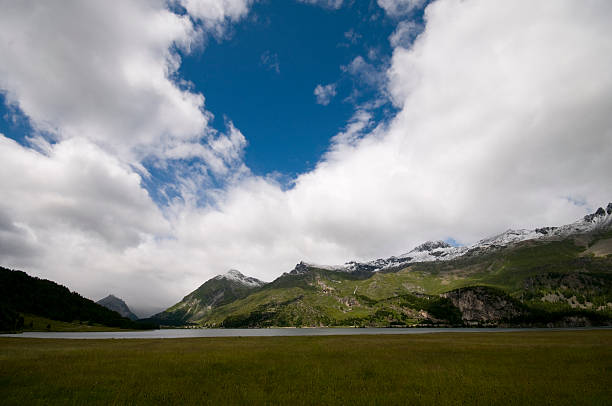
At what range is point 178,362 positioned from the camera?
110 feet

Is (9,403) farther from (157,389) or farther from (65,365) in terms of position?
(65,365)

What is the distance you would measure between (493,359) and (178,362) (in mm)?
36552

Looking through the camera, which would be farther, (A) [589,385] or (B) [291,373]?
(B) [291,373]

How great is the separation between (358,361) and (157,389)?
2163cm

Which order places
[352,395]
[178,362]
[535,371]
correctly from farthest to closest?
[178,362] < [535,371] < [352,395]

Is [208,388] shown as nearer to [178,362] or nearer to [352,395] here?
[352,395]

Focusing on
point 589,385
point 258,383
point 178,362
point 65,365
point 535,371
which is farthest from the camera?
point 178,362

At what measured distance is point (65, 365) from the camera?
3123 cm

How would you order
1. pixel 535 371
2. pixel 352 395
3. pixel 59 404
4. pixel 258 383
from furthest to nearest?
1. pixel 535 371
2. pixel 258 383
3. pixel 352 395
4. pixel 59 404

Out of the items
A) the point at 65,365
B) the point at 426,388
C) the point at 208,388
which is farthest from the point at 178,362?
the point at 426,388

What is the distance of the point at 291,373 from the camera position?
2800 cm

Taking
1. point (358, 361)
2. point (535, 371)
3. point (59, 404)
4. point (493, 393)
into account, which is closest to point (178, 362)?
point (59, 404)

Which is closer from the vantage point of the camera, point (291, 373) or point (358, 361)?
point (291, 373)

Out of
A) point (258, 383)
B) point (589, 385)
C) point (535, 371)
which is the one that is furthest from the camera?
point (535, 371)
